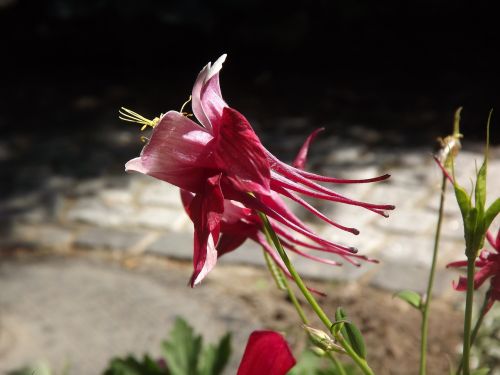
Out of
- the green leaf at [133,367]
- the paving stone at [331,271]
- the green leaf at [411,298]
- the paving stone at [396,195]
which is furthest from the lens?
the paving stone at [396,195]

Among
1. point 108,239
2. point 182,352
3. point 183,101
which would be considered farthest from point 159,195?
point 182,352

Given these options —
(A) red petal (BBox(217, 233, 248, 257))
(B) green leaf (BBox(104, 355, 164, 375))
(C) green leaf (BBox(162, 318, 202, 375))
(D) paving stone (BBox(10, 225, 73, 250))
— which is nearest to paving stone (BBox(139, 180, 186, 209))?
(D) paving stone (BBox(10, 225, 73, 250))

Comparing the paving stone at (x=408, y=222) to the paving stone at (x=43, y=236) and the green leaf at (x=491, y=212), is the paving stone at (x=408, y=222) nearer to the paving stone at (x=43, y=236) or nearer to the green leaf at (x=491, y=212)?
the paving stone at (x=43, y=236)

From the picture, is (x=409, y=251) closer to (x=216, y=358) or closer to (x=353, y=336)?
(x=216, y=358)

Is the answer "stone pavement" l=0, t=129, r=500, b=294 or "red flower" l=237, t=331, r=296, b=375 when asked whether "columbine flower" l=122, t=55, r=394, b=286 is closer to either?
"red flower" l=237, t=331, r=296, b=375

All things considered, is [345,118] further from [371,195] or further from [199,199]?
[199,199]

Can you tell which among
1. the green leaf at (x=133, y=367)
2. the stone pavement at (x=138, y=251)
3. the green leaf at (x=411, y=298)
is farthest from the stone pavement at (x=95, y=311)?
the green leaf at (x=411, y=298)

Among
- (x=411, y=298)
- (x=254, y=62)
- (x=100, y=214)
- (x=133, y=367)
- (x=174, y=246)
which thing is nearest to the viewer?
(x=411, y=298)

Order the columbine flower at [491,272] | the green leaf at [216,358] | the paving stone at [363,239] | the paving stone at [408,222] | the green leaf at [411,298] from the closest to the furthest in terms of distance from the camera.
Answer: the columbine flower at [491,272] < the green leaf at [411,298] < the green leaf at [216,358] < the paving stone at [363,239] < the paving stone at [408,222]
